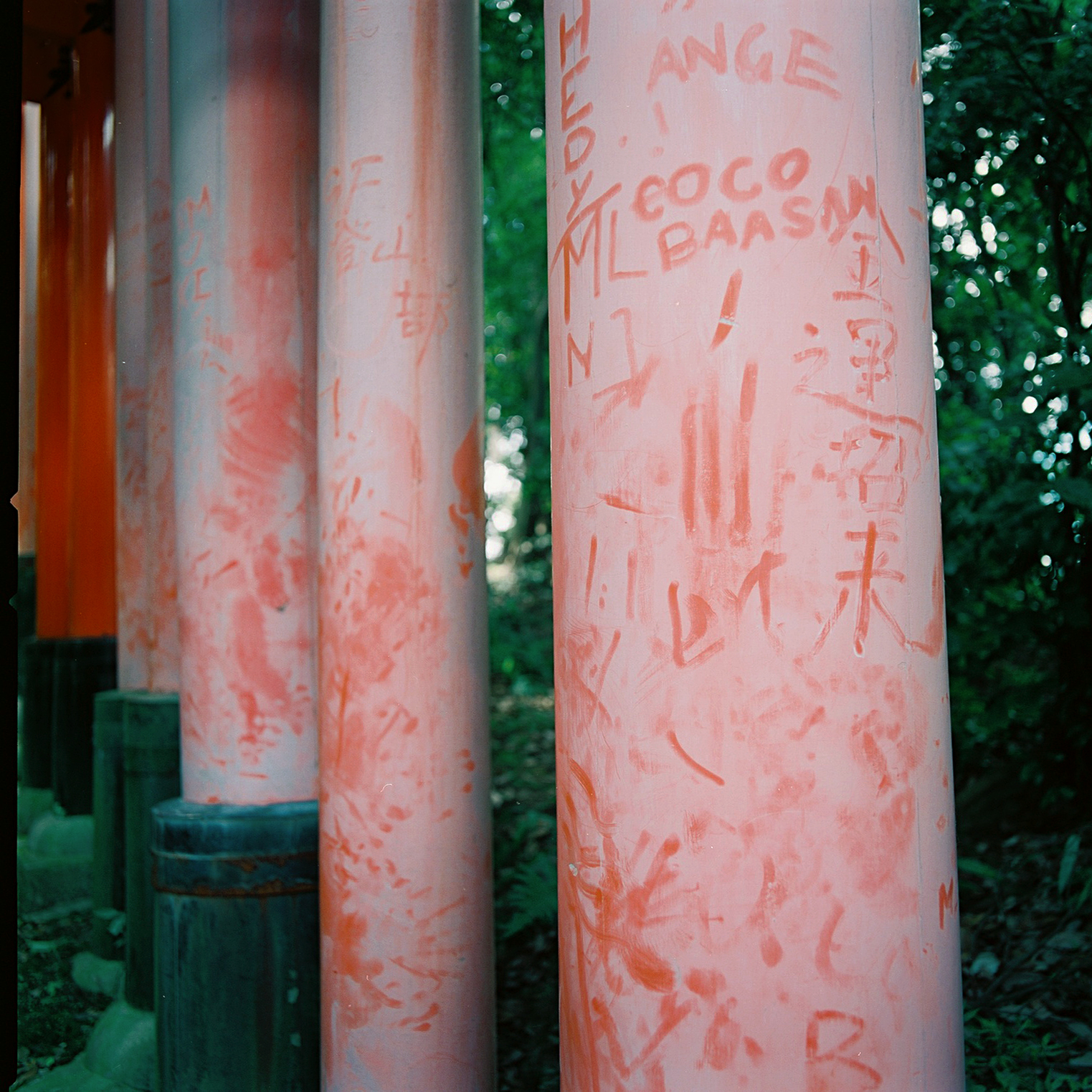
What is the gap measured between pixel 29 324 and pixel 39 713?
396 centimetres

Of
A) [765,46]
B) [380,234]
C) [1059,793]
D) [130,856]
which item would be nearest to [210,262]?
[380,234]

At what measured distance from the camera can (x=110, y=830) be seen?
19.4 feet

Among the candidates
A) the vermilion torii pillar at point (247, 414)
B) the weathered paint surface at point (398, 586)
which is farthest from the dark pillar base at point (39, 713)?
the weathered paint surface at point (398, 586)

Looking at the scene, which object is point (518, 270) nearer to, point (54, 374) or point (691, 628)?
point (54, 374)

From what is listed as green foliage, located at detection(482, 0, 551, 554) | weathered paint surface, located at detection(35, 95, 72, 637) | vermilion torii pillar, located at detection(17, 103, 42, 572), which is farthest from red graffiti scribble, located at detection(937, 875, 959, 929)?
vermilion torii pillar, located at detection(17, 103, 42, 572)

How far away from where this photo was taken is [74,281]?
823cm

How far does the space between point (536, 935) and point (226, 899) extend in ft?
8.60

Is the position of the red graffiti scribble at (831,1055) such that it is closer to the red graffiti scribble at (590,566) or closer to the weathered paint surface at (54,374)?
the red graffiti scribble at (590,566)

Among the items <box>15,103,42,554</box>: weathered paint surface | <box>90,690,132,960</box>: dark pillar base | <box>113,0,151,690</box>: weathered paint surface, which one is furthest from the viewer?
<box>15,103,42,554</box>: weathered paint surface

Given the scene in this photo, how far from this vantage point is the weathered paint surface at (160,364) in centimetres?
503

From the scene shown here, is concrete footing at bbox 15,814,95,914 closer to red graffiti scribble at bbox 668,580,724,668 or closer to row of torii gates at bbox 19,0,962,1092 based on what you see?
row of torii gates at bbox 19,0,962,1092

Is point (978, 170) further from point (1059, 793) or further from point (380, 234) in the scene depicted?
point (380, 234)

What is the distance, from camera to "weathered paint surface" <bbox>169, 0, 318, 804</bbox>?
3.79 m

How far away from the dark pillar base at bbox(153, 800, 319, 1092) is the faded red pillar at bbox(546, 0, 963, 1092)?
1.73m
